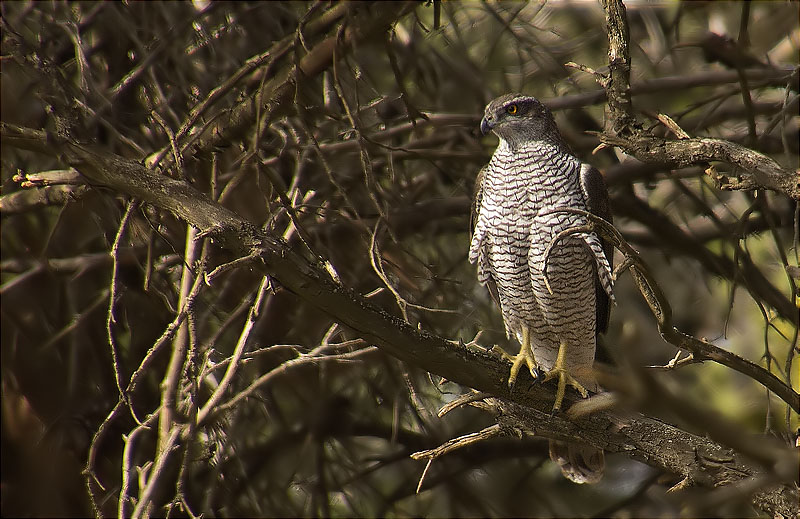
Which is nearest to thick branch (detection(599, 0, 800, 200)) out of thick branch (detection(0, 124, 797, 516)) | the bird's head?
thick branch (detection(0, 124, 797, 516))

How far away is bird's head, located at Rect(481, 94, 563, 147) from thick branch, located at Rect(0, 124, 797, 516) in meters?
1.35

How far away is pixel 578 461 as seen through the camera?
3.89 metres

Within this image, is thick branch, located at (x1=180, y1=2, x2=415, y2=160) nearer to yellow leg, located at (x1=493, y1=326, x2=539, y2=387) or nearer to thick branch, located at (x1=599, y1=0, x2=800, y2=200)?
thick branch, located at (x1=599, y1=0, x2=800, y2=200)

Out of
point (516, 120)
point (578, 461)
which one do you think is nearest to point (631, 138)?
point (516, 120)

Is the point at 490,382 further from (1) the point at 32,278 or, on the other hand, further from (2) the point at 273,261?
(1) the point at 32,278

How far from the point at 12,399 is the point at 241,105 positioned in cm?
222

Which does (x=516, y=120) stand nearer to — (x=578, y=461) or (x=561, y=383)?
(x=561, y=383)

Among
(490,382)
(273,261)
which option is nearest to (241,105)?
(273,261)

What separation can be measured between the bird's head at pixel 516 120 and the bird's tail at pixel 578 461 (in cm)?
145

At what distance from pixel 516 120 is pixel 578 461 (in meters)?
1.64

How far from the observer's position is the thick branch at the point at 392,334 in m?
2.36

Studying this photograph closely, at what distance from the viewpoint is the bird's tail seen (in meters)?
3.87

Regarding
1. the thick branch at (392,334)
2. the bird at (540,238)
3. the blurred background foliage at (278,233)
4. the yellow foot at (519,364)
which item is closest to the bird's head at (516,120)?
the bird at (540,238)

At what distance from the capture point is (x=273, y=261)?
2.32 meters
